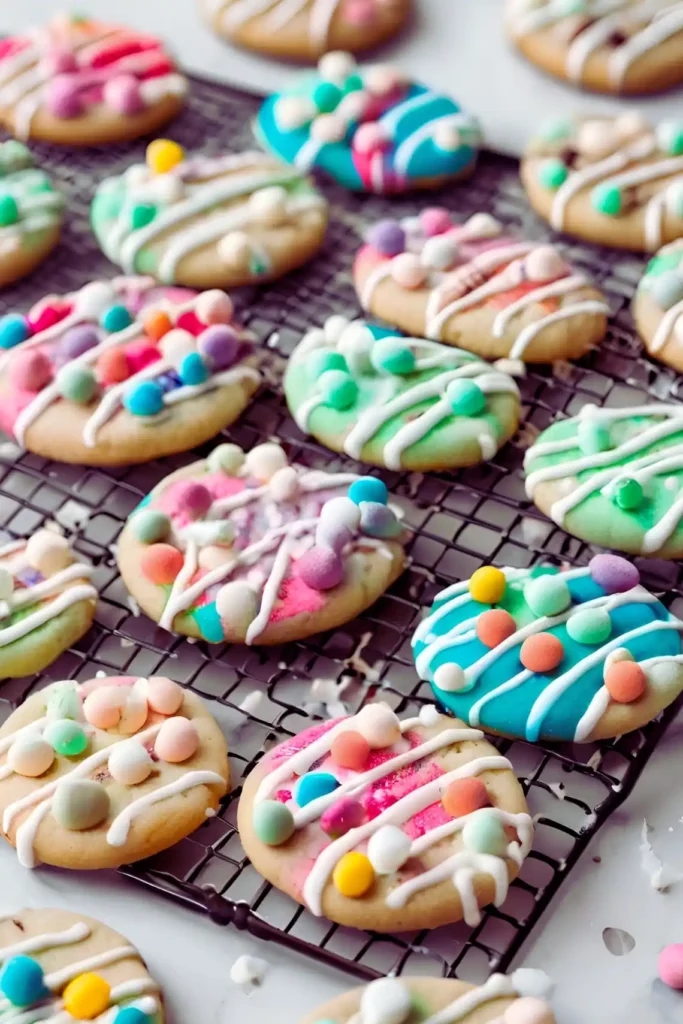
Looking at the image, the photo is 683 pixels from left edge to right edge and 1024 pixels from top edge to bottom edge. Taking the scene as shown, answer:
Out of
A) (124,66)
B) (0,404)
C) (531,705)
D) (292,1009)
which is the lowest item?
(292,1009)

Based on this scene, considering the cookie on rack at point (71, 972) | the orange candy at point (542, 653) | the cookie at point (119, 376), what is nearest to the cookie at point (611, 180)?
the cookie at point (119, 376)

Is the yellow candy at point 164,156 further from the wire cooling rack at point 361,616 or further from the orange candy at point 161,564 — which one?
the orange candy at point 161,564

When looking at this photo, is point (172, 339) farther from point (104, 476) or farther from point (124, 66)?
point (124, 66)

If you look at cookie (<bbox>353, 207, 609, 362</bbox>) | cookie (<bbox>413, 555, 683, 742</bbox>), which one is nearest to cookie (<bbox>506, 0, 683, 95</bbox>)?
cookie (<bbox>353, 207, 609, 362</bbox>)

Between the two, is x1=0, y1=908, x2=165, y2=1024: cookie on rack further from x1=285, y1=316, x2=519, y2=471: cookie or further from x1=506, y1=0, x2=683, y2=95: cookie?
x1=506, y1=0, x2=683, y2=95: cookie

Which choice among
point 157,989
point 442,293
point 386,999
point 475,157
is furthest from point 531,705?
point 475,157

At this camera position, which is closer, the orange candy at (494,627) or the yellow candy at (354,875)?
the yellow candy at (354,875)

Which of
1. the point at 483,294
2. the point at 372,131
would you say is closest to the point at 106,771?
the point at 483,294
